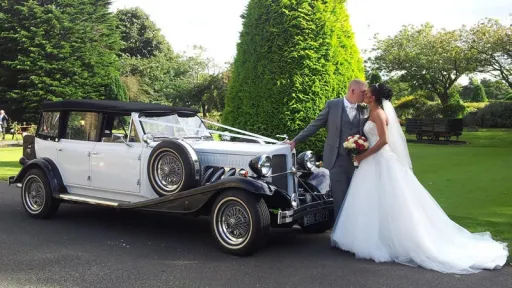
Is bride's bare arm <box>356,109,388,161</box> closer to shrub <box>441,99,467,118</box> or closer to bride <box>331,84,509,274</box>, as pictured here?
bride <box>331,84,509,274</box>

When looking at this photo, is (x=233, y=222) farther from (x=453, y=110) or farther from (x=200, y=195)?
(x=453, y=110)

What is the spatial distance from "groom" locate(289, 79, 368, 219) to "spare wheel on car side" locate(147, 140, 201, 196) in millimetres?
1327

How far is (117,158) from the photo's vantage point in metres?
6.74

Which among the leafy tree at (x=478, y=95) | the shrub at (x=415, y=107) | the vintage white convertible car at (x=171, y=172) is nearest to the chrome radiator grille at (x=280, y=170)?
the vintage white convertible car at (x=171, y=172)

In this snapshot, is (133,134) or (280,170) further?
(133,134)

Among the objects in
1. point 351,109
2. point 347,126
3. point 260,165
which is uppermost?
point 351,109

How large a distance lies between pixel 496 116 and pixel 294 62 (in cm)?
2958

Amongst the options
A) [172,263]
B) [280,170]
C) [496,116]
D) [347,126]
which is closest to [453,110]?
[496,116]

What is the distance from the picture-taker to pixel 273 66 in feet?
29.0

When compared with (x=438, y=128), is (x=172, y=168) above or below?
below

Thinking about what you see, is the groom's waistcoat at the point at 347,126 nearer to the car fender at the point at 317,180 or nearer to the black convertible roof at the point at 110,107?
the car fender at the point at 317,180

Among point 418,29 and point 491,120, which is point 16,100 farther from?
point 491,120

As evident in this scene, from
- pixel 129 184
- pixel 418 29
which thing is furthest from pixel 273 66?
pixel 418 29

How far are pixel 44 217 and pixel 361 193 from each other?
16.1ft
